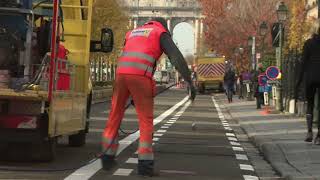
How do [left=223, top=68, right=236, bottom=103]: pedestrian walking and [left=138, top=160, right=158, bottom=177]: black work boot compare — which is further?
[left=223, top=68, right=236, bottom=103]: pedestrian walking

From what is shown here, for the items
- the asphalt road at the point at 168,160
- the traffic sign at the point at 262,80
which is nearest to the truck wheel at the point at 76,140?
the asphalt road at the point at 168,160

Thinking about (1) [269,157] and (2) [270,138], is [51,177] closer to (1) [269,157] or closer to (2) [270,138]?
(1) [269,157]

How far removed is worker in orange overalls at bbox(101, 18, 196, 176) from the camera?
9680mm

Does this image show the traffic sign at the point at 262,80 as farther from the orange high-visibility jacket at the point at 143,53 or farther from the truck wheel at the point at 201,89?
the truck wheel at the point at 201,89

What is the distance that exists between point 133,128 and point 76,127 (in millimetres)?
7830

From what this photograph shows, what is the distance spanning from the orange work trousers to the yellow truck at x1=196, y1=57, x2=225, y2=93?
190ft

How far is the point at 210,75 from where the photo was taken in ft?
224

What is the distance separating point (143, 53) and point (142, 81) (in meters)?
0.35

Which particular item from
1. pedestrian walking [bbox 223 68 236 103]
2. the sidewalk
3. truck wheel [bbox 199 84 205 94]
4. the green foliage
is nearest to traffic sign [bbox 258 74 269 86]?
pedestrian walking [bbox 223 68 236 103]

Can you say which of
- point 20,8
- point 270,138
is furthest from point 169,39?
point 270,138

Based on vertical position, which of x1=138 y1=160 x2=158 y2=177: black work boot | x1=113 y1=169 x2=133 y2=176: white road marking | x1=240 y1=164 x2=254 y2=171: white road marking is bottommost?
x1=240 y1=164 x2=254 y2=171: white road marking

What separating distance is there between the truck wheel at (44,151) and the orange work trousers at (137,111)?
1312 mm

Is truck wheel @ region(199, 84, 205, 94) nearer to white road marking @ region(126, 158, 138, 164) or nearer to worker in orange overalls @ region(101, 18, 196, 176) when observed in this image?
white road marking @ region(126, 158, 138, 164)

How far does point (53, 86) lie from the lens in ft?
32.9
